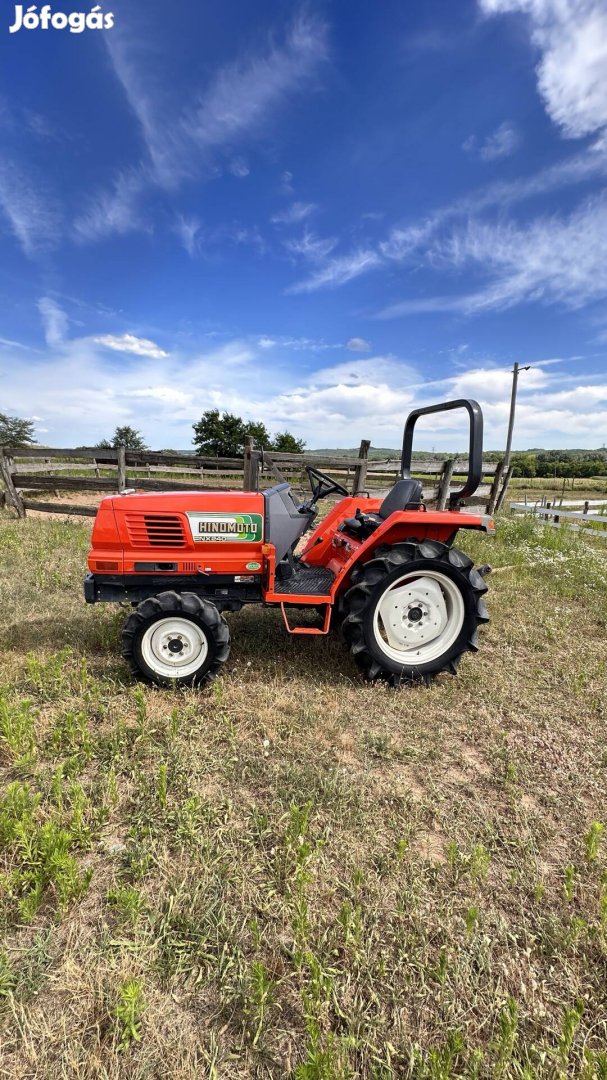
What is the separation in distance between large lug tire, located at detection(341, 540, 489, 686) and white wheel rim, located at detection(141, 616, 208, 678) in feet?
3.09

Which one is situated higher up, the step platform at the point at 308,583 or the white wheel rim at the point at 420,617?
the step platform at the point at 308,583

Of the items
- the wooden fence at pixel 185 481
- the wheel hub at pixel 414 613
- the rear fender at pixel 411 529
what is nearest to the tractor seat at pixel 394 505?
the rear fender at pixel 411 529

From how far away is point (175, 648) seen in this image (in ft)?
9.80

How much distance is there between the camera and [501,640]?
3.98 metres

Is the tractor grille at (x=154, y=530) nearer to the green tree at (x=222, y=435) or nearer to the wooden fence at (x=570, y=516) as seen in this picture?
the wooden fence at (x=570, y=516)

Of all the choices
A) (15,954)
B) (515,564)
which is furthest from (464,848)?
(515,564)

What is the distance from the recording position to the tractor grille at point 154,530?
3.03m

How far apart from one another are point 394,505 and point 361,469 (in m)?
4.89

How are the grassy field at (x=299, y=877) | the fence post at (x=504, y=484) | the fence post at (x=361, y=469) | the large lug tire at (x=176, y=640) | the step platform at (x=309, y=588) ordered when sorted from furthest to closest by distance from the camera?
the fence post at (x=504, y=484) → the fence post at (x=361, y=469) → the step platform at (x=309, y=588) → the large lug tire at (x=176, y=640) → the grassy field at (x=299, y=877)

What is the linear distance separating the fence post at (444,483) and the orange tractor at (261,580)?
515 centimetres

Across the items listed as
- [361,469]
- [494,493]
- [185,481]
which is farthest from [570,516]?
[185,481]

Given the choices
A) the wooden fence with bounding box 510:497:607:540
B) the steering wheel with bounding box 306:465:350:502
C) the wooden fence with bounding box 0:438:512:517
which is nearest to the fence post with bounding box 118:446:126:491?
the wooden fence with bounding box 0:438:512:517

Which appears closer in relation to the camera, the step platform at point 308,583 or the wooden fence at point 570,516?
the step platform at point 308,583

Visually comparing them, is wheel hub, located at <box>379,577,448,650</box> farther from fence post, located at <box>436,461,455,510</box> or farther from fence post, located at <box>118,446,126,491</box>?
fence post, located at <box>118,446,126,491</box>
